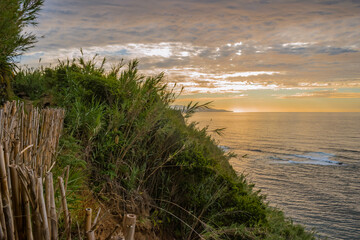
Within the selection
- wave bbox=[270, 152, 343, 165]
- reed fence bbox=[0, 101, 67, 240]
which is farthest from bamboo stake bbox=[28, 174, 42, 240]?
wave bbox=[270, 152, 343, 165]

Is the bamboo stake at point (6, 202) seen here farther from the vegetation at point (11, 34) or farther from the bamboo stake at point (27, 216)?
the vegetation at point (11, 34)

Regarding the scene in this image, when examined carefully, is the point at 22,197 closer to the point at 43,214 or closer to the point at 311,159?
the point at 43,214

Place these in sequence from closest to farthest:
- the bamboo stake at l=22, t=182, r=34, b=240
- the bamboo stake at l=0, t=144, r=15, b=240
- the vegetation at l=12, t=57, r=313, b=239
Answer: the bamboo stake at l=0, t=144, r=15, b=240 < the bamboo stake at l=22, t=182, r=34, b=240 < the vegetation at l=12, t=57, r=313, b=239

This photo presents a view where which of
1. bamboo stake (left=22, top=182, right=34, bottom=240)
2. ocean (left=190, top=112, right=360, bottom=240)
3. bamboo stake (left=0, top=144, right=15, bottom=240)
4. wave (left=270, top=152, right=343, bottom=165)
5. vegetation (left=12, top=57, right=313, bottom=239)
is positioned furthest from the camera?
wave (left=270, top=152, right=343, bottom=165)

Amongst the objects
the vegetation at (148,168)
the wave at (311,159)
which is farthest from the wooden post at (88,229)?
the wave at (311,159)

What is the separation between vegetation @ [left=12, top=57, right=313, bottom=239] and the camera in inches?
169

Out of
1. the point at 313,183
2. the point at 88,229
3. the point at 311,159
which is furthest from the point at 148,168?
the point at 311,159

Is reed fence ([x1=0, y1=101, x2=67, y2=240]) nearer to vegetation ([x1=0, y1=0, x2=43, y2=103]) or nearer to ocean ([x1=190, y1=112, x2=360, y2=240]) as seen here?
vegetation ([x1=0, y1=0, x2=43, y2=103])

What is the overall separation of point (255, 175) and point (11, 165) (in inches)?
1048

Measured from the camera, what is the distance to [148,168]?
4.66 m

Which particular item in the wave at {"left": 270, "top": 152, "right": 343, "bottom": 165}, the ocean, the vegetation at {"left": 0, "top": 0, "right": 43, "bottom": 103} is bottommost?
the wave at {"left": 270, "top": 152, "right": 343, "bottom": 165}

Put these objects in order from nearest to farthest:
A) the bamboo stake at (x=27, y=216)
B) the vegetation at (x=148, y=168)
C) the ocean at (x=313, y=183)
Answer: the bamboo stake at (x=27, y=216), the vegetation at (x=148, y=168), the ocean at (x=313, y=183)

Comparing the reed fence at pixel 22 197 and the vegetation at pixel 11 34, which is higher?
the vegetation at pixel 11 34

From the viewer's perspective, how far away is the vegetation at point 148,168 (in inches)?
169
